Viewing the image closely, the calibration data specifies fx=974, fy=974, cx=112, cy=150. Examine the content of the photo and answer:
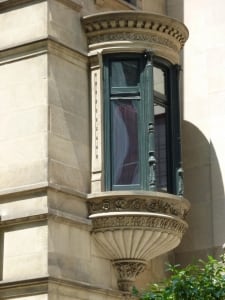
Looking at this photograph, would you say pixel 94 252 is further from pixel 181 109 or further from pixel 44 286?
pixel 181 109

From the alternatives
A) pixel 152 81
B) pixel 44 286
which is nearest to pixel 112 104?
A: pixel 152 81

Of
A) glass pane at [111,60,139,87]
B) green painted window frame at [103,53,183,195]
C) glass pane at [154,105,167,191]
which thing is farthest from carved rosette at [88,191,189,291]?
glass pane at [111,60,139,87]

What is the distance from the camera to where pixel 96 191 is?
18562 mm

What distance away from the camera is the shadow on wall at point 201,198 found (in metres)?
21.1

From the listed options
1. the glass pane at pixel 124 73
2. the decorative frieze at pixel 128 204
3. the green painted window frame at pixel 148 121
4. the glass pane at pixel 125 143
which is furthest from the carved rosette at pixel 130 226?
the glass pane at pixel 124 73

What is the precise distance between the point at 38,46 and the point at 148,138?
275cm

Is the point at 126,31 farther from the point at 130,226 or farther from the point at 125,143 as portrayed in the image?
the point at 130,226

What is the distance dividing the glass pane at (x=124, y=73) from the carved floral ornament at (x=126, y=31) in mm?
313

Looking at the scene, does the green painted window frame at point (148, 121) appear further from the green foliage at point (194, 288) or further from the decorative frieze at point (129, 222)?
the green foliage at point (194, 288)

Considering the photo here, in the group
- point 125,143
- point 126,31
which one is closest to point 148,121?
point 125,143

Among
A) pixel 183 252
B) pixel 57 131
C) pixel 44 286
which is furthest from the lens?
pixel 183 252

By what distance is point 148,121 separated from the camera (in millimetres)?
18875

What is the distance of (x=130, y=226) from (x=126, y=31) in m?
3.89

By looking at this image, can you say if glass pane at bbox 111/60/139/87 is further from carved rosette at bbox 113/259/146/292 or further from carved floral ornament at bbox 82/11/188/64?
carved rosette at bbox 113/259/146/292
